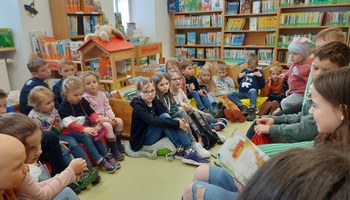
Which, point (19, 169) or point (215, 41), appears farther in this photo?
point (215, 41)

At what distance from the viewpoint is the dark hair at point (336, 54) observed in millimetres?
1606

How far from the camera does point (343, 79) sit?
1.02 meters

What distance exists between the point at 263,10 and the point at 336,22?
4.23ft

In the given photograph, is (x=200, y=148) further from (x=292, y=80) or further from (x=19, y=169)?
(x=19, y=169)

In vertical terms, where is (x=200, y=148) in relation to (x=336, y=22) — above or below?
below

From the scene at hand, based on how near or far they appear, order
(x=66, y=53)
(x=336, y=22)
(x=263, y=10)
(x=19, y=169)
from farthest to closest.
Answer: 1. (x=263, y=10)
2. (x=336, y=22)
3. (x=66, y=53)
4. (x=19, y=169)

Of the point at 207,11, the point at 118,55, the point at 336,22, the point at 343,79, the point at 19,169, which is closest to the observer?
the point at 19,169

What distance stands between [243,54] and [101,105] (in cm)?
386

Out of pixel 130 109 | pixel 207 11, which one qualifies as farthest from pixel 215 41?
pixel 130 109

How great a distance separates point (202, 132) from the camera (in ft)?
8.97

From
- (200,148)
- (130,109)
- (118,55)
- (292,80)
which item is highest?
(118,55)

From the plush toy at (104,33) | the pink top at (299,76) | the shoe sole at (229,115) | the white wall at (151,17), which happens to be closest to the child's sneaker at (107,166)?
the plush toy at (104,33)

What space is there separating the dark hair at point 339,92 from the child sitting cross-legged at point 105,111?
188cm

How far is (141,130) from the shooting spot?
2613mm
